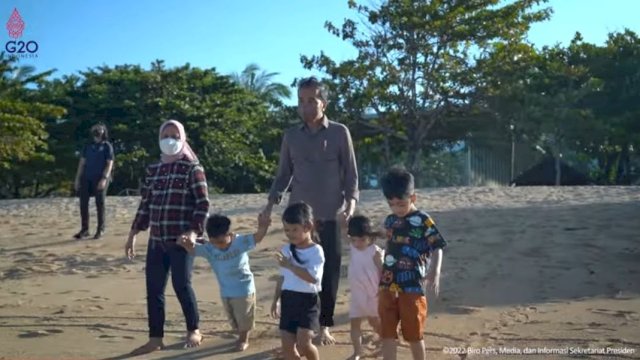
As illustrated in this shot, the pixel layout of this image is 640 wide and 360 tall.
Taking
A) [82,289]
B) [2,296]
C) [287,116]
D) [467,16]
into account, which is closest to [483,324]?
[82,289]

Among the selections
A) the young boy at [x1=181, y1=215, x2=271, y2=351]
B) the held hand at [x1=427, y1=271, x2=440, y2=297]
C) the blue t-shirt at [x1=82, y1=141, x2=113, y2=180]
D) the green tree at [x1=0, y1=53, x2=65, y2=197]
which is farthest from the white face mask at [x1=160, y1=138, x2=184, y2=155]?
the green tree at [x1=0, y1=53, x2=65, y2=197]

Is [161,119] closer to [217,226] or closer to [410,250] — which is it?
[217,226]

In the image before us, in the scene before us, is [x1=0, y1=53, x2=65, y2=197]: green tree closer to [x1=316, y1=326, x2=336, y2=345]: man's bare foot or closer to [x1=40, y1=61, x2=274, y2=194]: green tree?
[x1=40, y1=61, x2=274, y2=194]: green tree

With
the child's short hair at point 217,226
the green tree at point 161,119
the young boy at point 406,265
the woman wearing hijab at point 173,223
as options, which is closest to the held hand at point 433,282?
the young boy at point 406,265

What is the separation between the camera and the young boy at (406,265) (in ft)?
14.7

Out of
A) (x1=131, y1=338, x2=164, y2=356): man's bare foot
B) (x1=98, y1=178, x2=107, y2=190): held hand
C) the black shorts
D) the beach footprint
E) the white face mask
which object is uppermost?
the white face mask

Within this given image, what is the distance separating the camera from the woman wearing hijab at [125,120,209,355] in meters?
5.47

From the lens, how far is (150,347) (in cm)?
544

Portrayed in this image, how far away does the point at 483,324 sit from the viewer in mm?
6055

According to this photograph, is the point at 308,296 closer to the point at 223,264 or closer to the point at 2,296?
the point at 223,264

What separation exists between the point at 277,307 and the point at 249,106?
87.3 feet

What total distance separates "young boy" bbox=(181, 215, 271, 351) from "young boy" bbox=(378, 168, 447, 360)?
113cm

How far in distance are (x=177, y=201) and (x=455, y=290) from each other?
306 centimetres

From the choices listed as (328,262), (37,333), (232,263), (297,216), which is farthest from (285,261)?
(37,333)
